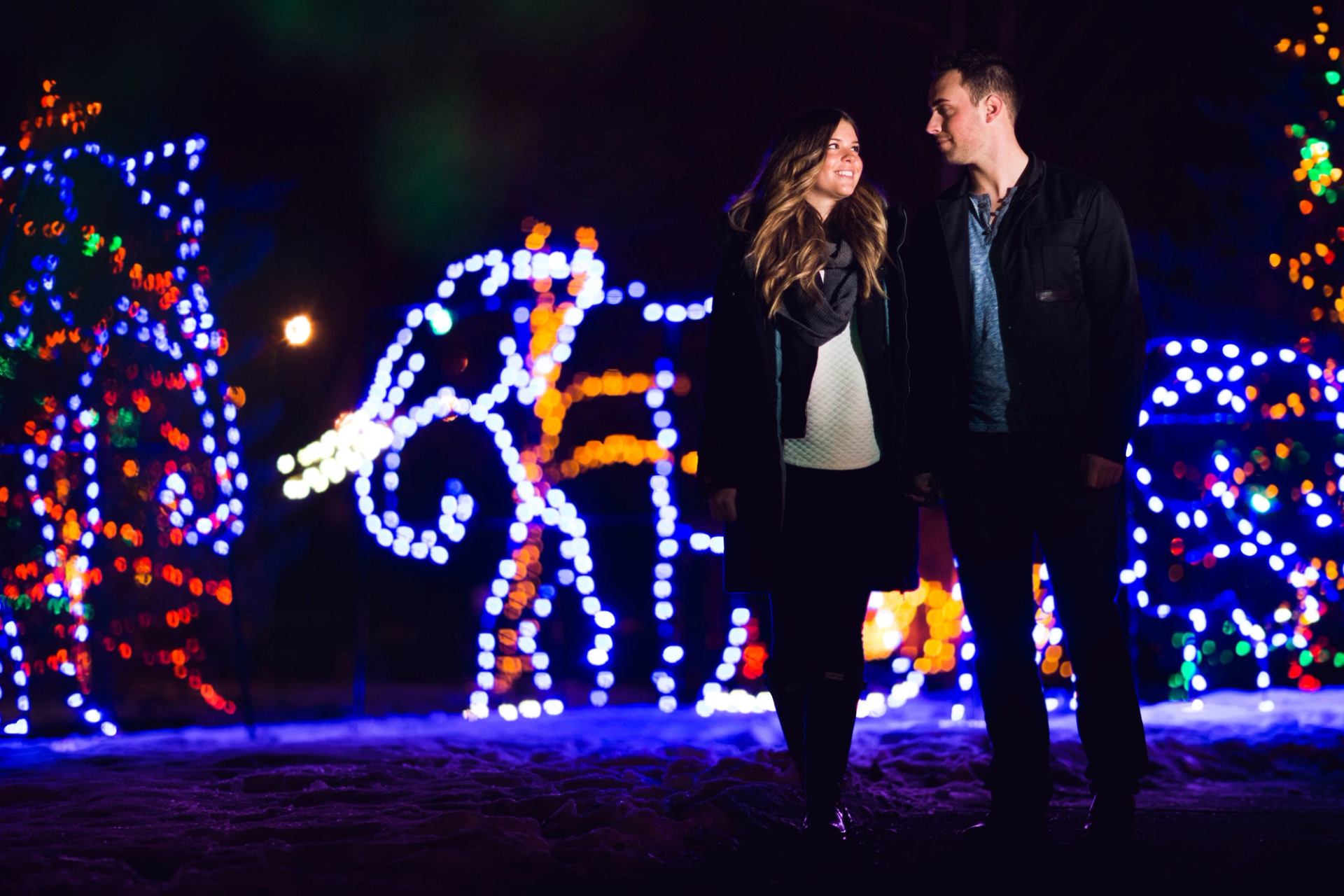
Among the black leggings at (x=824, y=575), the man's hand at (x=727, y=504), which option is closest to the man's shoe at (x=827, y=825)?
the black leggings at (x=824, y=575)

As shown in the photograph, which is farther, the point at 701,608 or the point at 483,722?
the point at 701,608

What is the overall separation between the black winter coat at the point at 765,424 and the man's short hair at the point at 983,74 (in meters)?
0.36

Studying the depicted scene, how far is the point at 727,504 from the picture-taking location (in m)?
3.01

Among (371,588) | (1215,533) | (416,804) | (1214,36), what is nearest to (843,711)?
(416,804)

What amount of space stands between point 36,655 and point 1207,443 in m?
6.39

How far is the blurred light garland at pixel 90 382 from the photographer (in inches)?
196

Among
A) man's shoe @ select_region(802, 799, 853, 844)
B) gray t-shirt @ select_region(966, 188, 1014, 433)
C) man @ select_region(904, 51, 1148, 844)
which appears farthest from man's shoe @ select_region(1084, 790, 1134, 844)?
gray t-shirt @ select_region(966, 188, 1014, 433)

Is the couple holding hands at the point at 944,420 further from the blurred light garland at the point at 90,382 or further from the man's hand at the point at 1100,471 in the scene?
the blurred light garland at the point at 90,382

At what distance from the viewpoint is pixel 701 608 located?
6.38 metres

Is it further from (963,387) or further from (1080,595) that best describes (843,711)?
(963,387)

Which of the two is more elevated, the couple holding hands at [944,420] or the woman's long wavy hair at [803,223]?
the woman's long wavy hair at [803,223]

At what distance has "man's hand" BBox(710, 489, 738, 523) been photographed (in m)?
3.01

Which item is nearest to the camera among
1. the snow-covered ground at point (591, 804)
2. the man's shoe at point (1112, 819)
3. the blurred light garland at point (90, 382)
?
the snow-covered ground at point (591, 804)

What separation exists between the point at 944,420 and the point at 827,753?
846 mm
